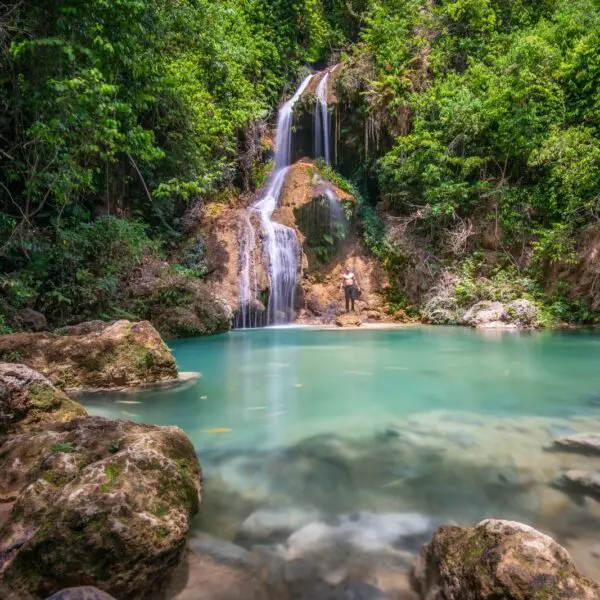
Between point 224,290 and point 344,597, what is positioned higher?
point 224,290

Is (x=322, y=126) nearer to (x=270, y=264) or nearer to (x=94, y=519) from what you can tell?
(x=270, y=264)

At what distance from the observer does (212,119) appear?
41.8ft

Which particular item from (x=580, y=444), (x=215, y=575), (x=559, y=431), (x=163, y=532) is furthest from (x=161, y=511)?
(x=559, y=431)

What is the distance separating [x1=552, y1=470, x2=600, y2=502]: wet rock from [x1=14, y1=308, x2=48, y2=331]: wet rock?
7.33 m

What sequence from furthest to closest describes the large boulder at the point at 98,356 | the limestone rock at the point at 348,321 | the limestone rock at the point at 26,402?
the limestone rock at the point at 348,321 → the large boulder at the point at 98,356 → the limestone rock at the point at 26,402

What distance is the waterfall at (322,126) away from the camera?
1803cm

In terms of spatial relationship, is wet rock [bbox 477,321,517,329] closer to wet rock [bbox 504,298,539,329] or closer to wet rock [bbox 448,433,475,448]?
wet rock [bbox 504,298,539,329]

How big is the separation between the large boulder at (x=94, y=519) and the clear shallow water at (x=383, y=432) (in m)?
0.44

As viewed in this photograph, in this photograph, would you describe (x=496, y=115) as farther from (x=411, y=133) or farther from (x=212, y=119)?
(x=212, y=119)

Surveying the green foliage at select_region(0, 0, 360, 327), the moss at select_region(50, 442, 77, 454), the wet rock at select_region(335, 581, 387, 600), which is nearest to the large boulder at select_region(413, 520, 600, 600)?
the wet rock at select_region(335, 581, 387, 600)

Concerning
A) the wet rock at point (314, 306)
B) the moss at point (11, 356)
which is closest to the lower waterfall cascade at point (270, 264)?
the wet rock at point (314, 306)

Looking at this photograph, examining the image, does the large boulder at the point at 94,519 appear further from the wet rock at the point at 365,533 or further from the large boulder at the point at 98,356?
the large boulder at the point at 98,356

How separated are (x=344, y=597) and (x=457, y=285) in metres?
12.9

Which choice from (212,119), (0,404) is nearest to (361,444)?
(0,404)
